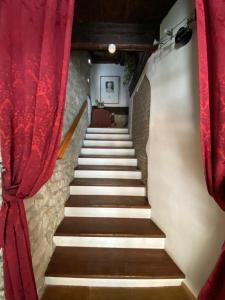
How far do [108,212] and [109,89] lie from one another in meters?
4.93

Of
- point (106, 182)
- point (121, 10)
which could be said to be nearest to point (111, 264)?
point (106, 182)

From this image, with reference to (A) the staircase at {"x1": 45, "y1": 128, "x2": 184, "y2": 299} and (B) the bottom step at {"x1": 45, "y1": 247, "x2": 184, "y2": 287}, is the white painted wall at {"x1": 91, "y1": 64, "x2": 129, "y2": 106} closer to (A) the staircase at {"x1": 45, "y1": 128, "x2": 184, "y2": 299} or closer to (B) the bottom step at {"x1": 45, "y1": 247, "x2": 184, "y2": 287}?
(A) the staircase at {"x1": 45, "y1": 128, "x2": 184, "y2": 299}

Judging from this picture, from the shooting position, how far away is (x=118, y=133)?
506 cm

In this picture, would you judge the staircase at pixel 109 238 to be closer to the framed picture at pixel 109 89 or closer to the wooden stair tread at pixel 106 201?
the wooden stair tread at pixel 106 201

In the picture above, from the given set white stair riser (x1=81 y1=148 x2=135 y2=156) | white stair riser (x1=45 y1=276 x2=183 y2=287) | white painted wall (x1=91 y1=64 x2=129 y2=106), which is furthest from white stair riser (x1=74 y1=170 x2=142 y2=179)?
white painted wall (x1=91 y1=64 x2=129 y2=106)

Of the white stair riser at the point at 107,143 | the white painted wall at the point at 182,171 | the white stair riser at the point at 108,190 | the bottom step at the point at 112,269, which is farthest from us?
the white stair riser at the point at 107,143

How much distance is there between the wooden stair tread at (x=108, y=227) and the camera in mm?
2201

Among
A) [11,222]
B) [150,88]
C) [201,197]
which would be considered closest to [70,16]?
[11,222]

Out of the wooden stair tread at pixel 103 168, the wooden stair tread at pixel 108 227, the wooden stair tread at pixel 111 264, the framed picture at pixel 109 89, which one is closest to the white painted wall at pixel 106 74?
the framed picture at pixel 109 89

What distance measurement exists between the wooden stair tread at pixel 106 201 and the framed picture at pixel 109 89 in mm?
4414

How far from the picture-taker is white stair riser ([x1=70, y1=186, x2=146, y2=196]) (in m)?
2.98

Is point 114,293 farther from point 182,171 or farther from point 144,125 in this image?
point 144,125

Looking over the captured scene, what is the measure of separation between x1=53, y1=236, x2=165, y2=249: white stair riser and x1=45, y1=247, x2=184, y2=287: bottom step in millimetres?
99

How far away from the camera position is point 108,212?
2.61m
